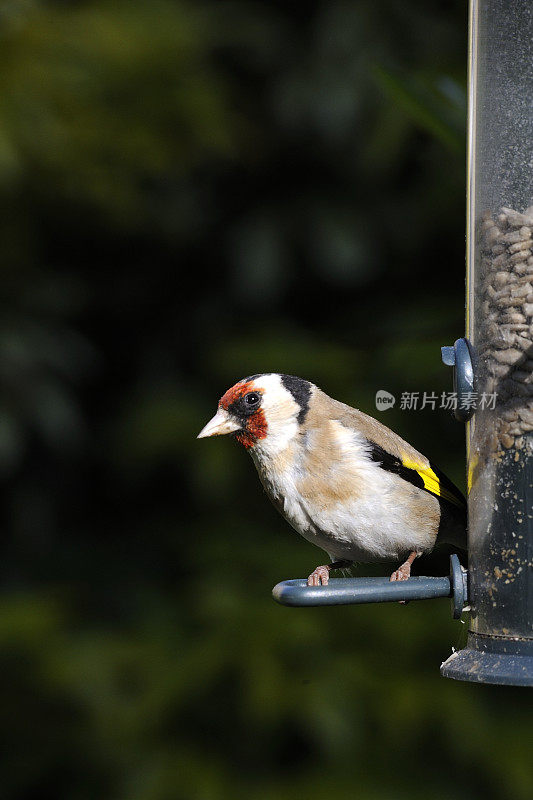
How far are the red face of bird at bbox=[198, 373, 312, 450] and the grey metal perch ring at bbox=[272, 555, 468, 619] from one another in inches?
16.6

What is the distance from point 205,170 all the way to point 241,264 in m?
0.72

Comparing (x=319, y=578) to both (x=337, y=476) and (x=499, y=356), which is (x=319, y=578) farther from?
(x=499, y=356)

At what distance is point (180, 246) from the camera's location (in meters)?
5.86

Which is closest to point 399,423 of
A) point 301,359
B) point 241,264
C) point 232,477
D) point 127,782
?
point 301,359

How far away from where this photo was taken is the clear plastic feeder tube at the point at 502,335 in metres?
2.73

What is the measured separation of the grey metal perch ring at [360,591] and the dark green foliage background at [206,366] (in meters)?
0.97

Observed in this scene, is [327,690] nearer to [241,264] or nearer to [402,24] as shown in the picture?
[241,264]

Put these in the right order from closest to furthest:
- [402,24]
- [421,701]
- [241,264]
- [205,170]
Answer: [421,701]
[402,24]
[241,264]
[205,170]

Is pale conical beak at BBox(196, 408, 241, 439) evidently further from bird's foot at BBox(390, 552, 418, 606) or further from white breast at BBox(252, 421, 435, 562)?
bird's foot at BBox(390, 552, 418, 606)

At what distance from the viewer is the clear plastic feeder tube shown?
2.73 m

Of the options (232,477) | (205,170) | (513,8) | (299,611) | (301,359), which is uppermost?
(205,170)

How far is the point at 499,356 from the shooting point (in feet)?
9.08

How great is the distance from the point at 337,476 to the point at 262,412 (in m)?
0.25

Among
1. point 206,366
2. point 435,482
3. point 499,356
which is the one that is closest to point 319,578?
point 435,482
